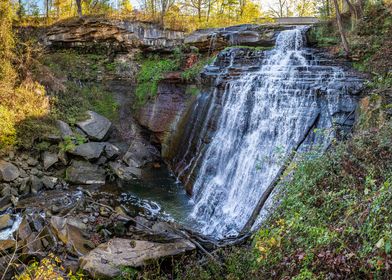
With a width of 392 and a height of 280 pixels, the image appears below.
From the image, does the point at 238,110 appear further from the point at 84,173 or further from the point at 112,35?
the point at 112,35

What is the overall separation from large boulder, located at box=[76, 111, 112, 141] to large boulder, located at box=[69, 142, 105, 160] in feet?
2.14

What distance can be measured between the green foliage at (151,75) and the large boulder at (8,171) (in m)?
6.24

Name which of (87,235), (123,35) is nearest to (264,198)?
(87,235)

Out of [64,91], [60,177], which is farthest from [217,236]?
[64,91]

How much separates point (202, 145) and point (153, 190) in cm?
230

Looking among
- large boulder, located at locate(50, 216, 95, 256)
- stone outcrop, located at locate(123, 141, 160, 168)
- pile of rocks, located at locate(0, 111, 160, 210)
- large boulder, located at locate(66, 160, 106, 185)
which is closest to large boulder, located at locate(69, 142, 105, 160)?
pile of rocks, located at locate(0, 111, 160, 210)

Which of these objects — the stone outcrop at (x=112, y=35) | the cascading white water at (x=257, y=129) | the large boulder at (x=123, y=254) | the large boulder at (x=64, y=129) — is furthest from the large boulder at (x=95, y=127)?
the large boulder at (x=123, y=254)

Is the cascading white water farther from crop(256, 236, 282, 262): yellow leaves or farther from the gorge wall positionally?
crop(256, 236, 282, 262): yellow leaves

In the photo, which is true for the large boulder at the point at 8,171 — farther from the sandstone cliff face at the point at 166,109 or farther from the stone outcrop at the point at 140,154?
the sandstone cliff face at the point at 166,109

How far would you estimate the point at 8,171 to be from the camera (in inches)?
385

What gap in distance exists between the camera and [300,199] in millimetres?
4773

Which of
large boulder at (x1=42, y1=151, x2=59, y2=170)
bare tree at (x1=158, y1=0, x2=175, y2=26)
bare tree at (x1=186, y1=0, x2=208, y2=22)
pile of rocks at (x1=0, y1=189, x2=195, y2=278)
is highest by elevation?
bare tree at (x1=186, y1=0, x2=208, y2=22)

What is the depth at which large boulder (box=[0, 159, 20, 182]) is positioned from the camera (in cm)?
962

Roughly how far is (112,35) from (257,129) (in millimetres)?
9504
